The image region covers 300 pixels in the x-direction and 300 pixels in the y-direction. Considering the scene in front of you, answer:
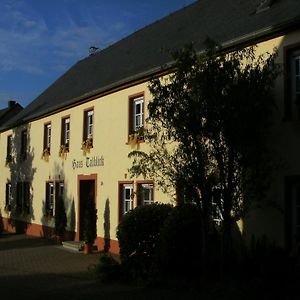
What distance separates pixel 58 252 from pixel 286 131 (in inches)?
398

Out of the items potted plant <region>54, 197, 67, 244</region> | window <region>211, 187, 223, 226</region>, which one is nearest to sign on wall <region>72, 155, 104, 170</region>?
potted plant <region>54, 197, 67, 244</region>

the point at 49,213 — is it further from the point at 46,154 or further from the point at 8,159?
the point at 8,159

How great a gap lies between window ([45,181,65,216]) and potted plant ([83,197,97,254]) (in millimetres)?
4164

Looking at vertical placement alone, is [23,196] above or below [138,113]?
below

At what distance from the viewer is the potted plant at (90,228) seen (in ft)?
59.9

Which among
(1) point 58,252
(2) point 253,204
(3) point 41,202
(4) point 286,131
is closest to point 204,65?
(4) point 286,131

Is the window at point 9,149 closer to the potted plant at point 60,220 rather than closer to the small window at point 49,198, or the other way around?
the small window at point 49,198

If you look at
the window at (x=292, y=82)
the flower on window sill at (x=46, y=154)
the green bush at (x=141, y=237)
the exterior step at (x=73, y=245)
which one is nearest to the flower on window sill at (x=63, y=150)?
the flower on window sill at (x=46, y=154)

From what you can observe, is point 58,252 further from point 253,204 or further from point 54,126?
point 253,204

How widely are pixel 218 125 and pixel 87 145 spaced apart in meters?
10.2

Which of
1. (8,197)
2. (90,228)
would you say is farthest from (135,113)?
(8,197)

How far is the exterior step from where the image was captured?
1898 centimetres

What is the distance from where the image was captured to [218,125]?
34.5 ft

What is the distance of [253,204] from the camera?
39.1 feet
